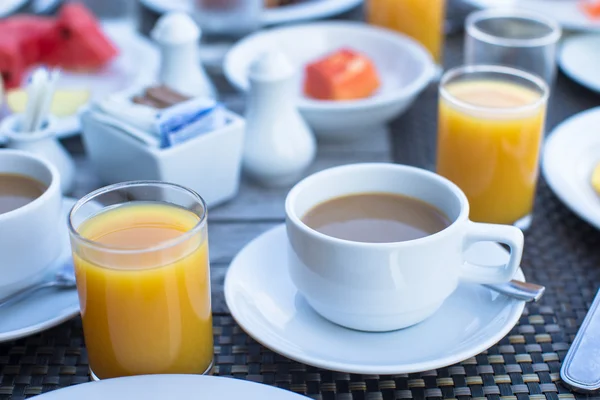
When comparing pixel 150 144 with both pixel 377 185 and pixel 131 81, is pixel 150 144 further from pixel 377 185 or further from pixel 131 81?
pixel 131 81

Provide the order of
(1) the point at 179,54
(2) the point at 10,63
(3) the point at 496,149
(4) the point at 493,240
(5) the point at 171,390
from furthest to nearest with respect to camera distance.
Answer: (2) the point at 10,63 < (1) the point at 179,54 < (3) the point at 496,149 < (4) the point at 493,240 < (5) the point at 171,390

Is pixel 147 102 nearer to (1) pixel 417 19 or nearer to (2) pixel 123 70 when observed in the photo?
(2) pixel 123 70

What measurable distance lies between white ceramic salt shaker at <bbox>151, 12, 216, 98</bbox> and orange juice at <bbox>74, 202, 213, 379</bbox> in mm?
551

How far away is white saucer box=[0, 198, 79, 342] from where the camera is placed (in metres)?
0.80

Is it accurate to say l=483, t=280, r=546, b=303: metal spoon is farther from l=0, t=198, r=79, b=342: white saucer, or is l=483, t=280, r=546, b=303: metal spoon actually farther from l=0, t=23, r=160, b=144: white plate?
l=0, t=23, r=160, b=144: white plate

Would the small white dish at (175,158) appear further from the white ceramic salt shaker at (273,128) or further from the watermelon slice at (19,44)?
the watermelon slice at (19,44)

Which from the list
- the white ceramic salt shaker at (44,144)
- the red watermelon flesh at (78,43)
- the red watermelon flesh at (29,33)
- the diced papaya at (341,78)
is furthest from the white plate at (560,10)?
the white ceramic salt shaker at (44,144)

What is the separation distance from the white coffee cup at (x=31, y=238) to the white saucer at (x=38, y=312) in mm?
14

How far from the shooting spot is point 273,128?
117cm

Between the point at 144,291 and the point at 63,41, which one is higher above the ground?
the point at 144,291

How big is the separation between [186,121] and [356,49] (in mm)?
593

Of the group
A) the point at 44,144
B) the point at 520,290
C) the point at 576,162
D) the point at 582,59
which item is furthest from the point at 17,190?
the point at 582,59

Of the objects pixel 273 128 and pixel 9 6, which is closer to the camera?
pixel 273 128

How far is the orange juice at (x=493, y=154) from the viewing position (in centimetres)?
101
